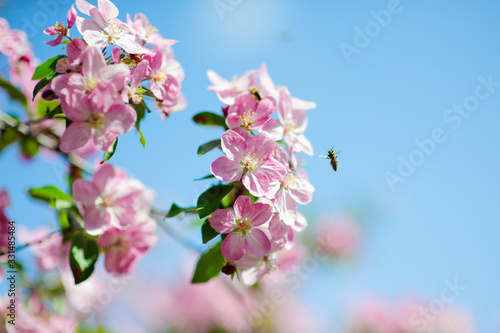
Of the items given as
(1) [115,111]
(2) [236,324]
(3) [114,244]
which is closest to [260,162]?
(1) [115,111]

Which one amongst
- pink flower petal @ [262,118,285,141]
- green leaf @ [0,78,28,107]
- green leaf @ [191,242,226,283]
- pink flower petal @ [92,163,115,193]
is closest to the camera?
pink flower petal @ [262,118,285,141]

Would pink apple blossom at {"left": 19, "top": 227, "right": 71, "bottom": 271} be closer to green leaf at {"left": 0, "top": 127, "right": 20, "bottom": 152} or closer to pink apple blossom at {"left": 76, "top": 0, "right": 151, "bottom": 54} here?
green leaf at {"left": 0, "top": 127, "right": 20, "bottom": 152}

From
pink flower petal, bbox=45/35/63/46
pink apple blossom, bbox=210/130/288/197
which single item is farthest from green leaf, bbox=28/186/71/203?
pink apple blossom, bbox=210/130/288/197

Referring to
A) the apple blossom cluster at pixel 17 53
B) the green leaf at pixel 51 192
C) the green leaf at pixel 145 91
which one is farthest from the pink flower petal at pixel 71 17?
the green leaf at pixel 51 192

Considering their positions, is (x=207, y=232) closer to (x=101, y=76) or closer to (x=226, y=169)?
(x=226, y=169)

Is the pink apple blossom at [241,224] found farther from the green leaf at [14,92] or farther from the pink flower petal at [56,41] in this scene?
the green leaf at [14,92]

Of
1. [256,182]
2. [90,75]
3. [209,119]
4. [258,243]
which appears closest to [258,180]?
[256,182]
